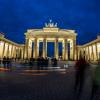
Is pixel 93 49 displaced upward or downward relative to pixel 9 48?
downward

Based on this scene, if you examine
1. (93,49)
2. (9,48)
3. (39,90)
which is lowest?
(39,90)

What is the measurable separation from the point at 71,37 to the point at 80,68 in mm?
97961

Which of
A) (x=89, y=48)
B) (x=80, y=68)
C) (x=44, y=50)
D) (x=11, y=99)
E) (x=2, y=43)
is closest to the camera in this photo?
(x=11, y=99)

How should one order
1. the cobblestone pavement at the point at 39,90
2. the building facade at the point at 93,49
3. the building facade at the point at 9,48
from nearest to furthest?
1. the cobblestone pavement at the point at 39,90
2. the building facade at the point at 9,48
3. the building facade at the point at 93,49

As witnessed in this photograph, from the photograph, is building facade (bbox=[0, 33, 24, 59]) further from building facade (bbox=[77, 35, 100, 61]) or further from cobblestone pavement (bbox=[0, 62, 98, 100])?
cobblestone pavement (bbox=[0, 62, 98, 100])

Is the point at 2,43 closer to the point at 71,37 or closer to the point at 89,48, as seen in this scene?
the point at 71,37

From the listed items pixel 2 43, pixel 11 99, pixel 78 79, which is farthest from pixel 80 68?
pixel 2 43

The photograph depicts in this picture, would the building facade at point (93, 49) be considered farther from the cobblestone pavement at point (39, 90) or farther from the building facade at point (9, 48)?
the cobblestone pavement at point (39, 90)

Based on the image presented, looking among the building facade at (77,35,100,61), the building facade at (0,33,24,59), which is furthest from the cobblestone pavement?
the building facade at (77,35,100,61)

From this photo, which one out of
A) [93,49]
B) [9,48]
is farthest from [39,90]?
[9,48]

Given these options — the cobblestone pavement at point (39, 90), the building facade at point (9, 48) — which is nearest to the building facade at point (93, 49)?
the building facade at point (9, 48)

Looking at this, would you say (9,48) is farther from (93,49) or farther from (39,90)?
(39,90)

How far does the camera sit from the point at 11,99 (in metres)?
10.3

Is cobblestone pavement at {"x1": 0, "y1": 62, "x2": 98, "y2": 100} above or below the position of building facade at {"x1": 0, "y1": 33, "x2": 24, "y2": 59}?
below
